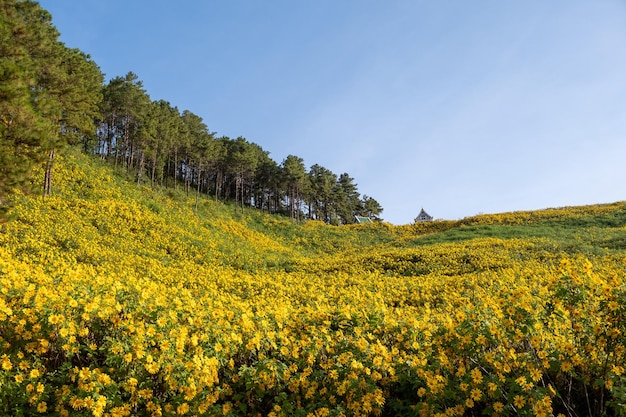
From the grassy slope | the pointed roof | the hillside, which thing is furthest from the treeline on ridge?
the pointed roof

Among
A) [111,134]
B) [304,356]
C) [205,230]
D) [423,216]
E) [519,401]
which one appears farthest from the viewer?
[423,216]

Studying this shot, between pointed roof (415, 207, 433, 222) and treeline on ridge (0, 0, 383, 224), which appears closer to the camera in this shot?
treeline on ridge (0, 0, 383, 224)

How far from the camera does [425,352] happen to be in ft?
13.3

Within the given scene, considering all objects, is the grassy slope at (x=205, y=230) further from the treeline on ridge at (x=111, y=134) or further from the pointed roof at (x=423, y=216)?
the pointed roof at (x=423, y=216)

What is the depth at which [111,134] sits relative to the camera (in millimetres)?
37656

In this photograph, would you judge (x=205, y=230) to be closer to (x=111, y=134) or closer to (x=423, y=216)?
(x=111, y=134)

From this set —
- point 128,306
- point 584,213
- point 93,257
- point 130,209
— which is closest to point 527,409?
point 128,306

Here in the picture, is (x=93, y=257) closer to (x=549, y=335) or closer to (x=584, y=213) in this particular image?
(x=549, y=335)

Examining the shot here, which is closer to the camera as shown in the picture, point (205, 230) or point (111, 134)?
point (205, 230)

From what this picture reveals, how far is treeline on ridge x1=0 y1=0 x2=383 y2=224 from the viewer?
10.2 m

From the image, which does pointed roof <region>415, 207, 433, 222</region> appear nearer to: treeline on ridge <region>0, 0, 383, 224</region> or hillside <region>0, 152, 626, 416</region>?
treeline on ridge <region>0, 0, 383, 224</region>

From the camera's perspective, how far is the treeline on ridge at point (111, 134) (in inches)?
403

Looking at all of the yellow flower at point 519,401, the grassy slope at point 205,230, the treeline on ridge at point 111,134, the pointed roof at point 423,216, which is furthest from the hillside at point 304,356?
the pointed roof at point 423,216

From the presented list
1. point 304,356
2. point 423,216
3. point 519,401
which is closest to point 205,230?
point 304,356
